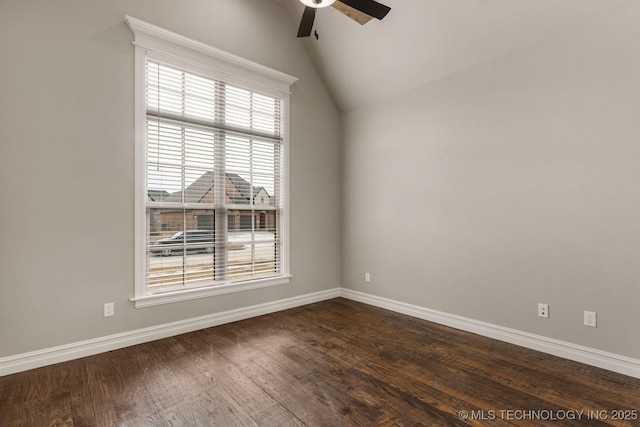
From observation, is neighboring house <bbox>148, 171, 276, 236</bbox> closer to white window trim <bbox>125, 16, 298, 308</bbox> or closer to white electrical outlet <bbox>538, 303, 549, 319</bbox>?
white window trim <bbox>125, 16, 298, 308</bbox>

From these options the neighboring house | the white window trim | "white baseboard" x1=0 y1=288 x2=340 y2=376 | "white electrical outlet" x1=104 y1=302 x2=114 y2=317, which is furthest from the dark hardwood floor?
the neighboring house

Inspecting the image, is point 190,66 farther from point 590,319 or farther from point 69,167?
point 590,319

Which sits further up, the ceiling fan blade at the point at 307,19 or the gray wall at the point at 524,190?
the ceiling fan blade at the point at 307,19

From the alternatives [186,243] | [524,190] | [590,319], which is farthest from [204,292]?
[590,319]

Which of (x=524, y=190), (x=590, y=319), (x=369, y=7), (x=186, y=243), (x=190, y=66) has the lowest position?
(x=590, y=319)

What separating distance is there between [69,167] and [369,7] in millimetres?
2766

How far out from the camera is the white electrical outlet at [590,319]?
2.57 meters

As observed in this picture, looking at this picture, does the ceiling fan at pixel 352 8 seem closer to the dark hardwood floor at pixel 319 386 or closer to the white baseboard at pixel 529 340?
the dark hardwood floor at pixel 319 386

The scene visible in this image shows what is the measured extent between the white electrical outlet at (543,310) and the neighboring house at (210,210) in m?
2.91

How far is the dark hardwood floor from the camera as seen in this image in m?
1.90

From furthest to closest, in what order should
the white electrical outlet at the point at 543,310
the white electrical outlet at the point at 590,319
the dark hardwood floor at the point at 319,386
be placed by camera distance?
the white electrical outlet at the point at 543,310
the white electrical outlet at the point at 590,319
the dark hardwood floor at the point at 319,386

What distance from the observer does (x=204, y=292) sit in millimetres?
3410

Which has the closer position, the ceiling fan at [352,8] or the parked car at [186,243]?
the ceiling fan at [352,8]

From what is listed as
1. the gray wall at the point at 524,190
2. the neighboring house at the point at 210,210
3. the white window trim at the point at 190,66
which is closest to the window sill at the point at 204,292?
the white window trim at the point at 190,66
